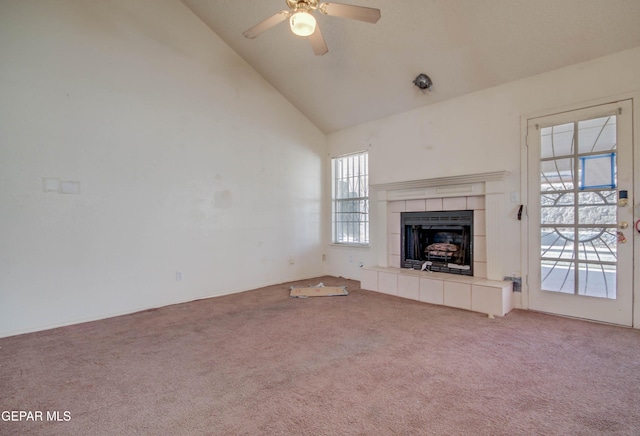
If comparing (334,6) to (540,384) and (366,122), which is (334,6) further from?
(540,384)

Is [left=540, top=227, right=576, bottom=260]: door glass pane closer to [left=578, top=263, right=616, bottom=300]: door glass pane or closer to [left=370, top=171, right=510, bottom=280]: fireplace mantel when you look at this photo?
[left=578, top=263, right=616, bottom=300]: door glass pane

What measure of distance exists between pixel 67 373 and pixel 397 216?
380cm

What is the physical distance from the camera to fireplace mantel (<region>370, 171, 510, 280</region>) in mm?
3463

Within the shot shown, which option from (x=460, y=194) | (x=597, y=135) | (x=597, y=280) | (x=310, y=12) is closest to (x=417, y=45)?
(x=310, y=12)

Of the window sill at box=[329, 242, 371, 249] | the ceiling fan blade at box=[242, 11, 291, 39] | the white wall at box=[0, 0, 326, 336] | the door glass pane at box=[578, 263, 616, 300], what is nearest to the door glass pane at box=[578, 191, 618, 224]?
the door glass pane at box=[578, 263, 616, 300]

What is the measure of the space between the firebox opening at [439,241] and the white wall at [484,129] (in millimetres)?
443

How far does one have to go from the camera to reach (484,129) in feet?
11.9

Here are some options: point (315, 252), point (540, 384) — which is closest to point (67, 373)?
point (540, 384)

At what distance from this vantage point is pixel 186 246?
384cm

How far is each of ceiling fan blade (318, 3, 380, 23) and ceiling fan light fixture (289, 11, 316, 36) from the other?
0.59ft

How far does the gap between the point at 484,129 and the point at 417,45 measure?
4.04 feet

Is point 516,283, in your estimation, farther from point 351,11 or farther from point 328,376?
point 351,11

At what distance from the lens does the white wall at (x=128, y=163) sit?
285 cm

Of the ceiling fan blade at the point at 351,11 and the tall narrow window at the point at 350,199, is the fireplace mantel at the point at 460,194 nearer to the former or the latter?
the tall narrow window at the point at 350,199
